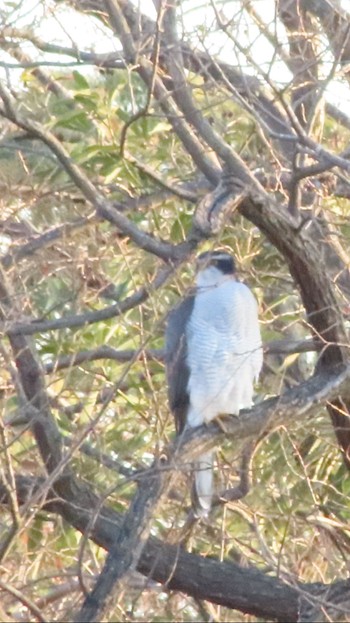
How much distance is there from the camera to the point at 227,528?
6359mm

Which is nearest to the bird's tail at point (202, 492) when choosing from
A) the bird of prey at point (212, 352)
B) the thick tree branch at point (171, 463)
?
the bird of prey at point (212, 352)

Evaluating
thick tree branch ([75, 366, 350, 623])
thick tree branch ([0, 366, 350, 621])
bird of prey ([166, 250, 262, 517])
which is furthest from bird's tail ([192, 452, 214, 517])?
thick tree branch ([75, 366, 350, 623])

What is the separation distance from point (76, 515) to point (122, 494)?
0.77m

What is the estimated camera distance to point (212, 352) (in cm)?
568

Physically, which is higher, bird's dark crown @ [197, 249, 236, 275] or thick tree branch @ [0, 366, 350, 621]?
bird's dark crown @ [197, 249, 236, 275]

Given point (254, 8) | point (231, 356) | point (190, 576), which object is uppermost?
point (254, 8)

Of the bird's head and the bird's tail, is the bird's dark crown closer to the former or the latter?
the bird's head

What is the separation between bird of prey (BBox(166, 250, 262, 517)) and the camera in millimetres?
5480

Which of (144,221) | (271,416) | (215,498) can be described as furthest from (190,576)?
(144,221)

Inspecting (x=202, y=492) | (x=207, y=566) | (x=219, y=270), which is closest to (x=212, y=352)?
(x=219, y=270)

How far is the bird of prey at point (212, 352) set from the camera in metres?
5.48

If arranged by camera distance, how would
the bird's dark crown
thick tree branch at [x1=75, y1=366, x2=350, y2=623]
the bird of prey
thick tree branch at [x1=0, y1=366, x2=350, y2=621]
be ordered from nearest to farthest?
thick tree branch at [x1=75, y1=366, x2=350, y2=623] → thick tree branch at [x1=0, y1=366, x2=350, y2=621] → the bird of prey → the bird's dark crown

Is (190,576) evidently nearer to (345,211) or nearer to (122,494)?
(122,494)

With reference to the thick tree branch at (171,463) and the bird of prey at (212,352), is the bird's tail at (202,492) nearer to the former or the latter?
the bird of prey at (212,352)
